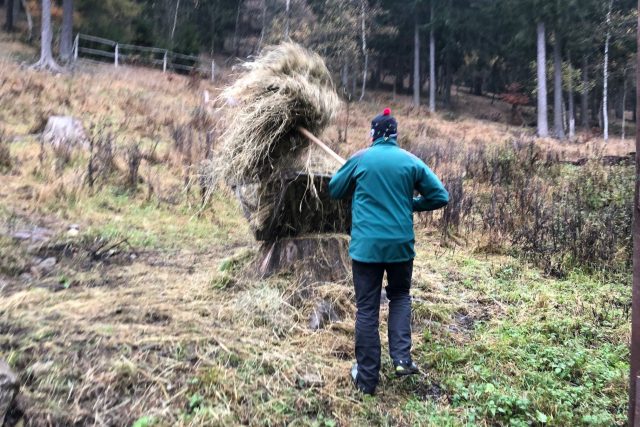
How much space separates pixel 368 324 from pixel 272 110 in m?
2.14

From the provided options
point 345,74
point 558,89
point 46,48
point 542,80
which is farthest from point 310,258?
point 558,89

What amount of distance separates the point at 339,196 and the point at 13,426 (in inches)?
93.0

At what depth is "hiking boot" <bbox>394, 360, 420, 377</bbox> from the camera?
10.8 ft

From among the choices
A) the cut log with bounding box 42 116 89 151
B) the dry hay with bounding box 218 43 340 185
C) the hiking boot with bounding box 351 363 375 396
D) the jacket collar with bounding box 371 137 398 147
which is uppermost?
the cut log with bounding box 42 116 89 151

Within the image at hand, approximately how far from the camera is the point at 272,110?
4461mm

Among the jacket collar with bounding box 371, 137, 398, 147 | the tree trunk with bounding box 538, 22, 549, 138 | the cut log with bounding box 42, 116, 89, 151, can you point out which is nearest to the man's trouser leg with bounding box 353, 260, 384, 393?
the jacket collar with bounding box 371, 137, 398, 147

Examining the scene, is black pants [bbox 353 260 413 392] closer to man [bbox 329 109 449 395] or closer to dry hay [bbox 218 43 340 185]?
man [bbox 329 109 449 395]

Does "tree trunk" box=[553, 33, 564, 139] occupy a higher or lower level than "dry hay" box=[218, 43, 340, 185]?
higher

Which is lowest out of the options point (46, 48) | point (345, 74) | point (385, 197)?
point (385, 197)

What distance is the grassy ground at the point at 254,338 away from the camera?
119 inches

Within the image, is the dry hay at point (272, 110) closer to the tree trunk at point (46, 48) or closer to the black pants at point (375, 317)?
the black pants at point (375, 317)

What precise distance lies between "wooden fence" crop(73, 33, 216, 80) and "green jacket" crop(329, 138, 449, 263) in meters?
23.3

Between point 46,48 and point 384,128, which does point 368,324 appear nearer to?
point 384,128

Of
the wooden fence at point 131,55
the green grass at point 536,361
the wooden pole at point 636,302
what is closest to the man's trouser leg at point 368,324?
the green grass at point 536,361
